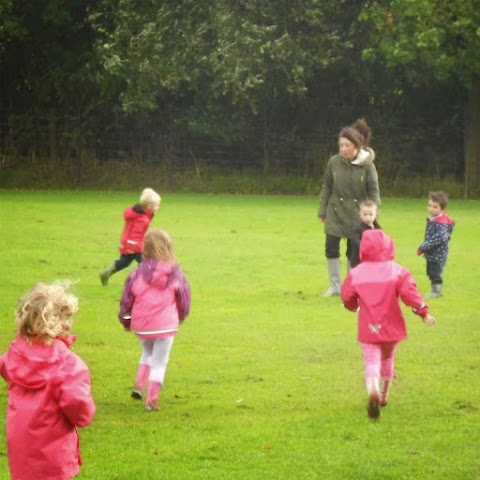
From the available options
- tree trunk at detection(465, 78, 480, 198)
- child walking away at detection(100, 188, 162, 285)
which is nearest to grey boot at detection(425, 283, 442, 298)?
child walking away at detection(100, 188, 162, 285)

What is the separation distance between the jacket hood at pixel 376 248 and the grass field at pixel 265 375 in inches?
43.0

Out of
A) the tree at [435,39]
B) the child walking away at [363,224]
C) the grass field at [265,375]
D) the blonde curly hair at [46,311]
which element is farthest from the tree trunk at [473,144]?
the blonde curly hair at [46,311]

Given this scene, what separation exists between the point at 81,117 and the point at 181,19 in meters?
4.13

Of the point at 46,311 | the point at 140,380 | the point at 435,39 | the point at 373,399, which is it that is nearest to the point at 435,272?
the point at 140,380

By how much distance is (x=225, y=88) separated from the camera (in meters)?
36.3

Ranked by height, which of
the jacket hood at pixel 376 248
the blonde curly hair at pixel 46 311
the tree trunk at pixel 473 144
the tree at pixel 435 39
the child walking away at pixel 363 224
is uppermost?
the tree at pixel 435 39

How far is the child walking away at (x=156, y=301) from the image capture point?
362 inches

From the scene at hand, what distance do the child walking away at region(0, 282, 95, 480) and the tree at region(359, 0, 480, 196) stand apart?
90.3 ft

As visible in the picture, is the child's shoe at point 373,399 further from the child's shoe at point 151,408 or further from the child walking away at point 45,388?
the child walking away at point 45,388

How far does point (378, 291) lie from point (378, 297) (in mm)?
44

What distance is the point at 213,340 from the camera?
1254cm

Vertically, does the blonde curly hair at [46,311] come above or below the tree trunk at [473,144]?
above

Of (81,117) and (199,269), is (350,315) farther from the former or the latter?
(81,117)

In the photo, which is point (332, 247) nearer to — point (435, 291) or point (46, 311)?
point (435, 291)
